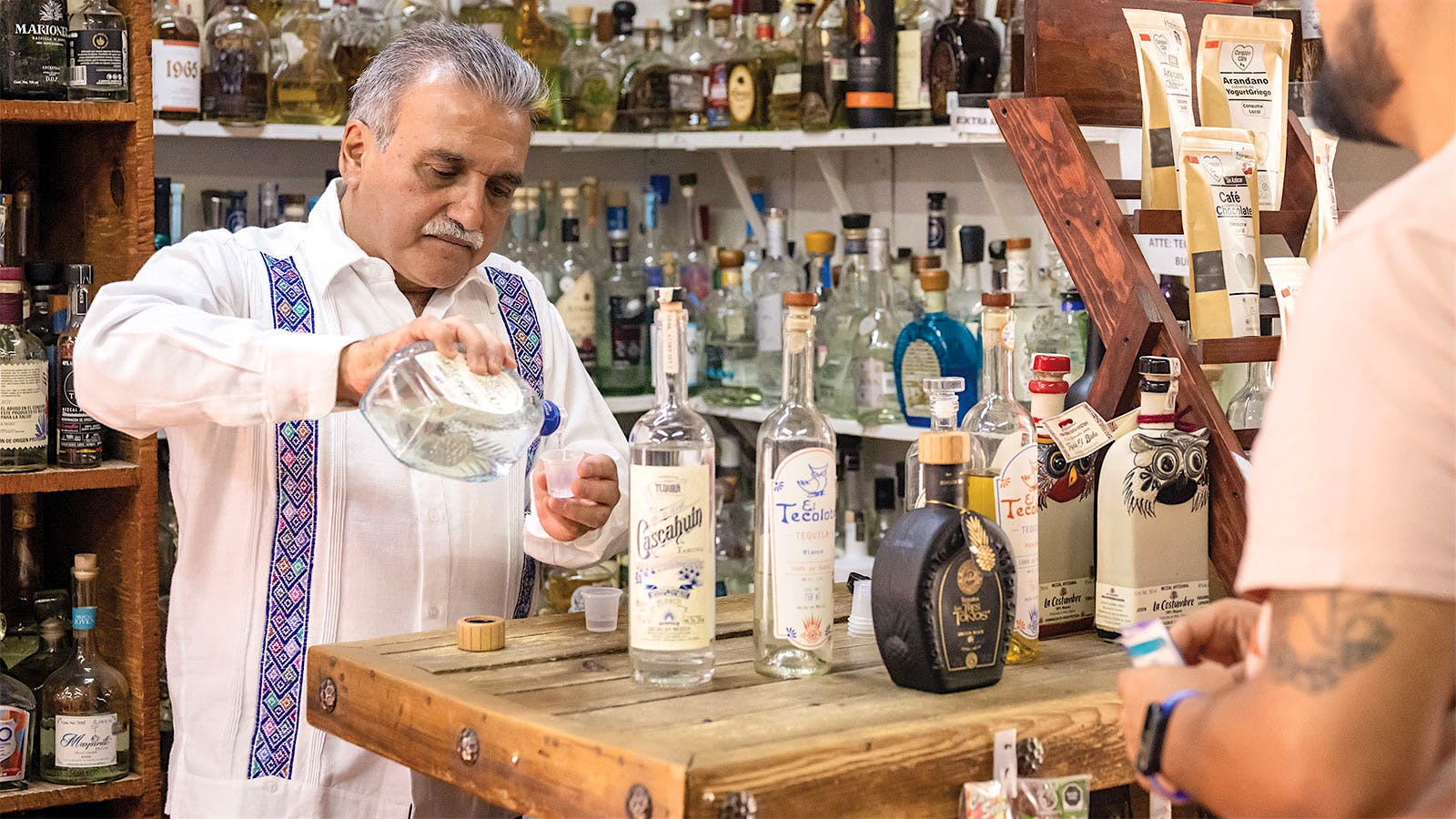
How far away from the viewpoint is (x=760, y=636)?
4.52 feet

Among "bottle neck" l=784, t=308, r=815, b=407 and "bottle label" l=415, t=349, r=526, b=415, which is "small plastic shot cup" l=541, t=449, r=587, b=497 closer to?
"bottle label" l=415, t=349, r=526, b=415

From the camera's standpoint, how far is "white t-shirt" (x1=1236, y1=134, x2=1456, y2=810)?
2.68 feet

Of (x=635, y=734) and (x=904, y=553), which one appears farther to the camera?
(x=904, y=553)

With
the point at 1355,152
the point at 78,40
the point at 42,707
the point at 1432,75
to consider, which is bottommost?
the point at 42,707

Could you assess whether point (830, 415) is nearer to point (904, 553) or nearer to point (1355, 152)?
point (1355, 152)

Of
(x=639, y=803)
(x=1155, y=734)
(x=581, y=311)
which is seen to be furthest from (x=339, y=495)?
(x=581, y=311)

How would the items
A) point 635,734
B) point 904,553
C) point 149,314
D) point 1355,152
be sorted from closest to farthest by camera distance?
1. point 635,734
2. point 904,553
3. point 149,314
4. point 1355,152

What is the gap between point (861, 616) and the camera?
1.58 meters

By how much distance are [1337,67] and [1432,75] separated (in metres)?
0.06

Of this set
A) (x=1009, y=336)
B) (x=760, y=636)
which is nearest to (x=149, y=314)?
(x=760, y=636)

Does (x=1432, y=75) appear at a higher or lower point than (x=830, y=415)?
higher

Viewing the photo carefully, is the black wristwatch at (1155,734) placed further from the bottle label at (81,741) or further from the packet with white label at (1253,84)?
the bottle label at (81,741)

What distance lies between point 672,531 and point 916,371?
5.03ft

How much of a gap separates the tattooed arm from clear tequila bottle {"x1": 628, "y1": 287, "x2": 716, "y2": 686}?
1.75 feet
